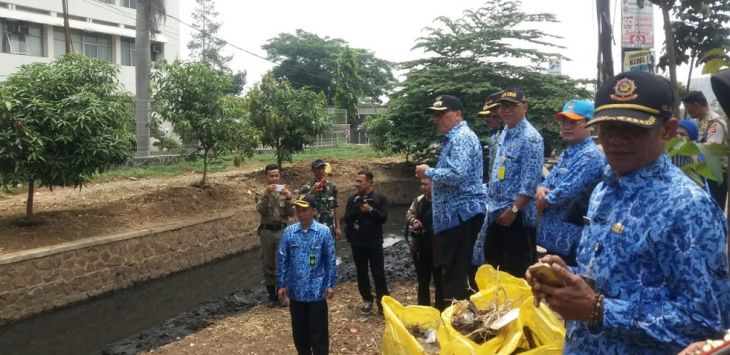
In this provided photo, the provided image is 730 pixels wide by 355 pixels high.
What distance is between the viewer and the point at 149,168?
1681 cm

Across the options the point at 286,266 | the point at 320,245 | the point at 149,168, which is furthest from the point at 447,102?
the point at 149,168

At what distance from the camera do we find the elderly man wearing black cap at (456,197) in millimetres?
4473

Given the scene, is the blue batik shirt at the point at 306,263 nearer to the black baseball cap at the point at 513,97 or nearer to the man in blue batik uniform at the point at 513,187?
the man in blue batik uniform at the point at 513,187

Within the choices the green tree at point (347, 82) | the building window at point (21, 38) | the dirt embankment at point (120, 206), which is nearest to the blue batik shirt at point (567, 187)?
the dirt embankment at point (120, 206)

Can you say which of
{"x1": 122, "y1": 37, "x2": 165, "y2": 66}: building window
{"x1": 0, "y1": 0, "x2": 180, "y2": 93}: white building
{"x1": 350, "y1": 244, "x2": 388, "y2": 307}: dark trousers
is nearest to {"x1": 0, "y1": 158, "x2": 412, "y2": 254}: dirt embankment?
{"x1": 350, "y1": 244, "x2": 388, "y2": 307}: dark trousers

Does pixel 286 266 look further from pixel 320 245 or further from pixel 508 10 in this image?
pixel 508 10

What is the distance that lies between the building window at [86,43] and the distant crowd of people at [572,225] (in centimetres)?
2321

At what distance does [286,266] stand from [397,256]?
5.97m

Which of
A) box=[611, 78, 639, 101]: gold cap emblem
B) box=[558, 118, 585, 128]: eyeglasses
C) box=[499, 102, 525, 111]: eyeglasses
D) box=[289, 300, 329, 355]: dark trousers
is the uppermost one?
box=[499, 102, 525, 111]: eyeglasses

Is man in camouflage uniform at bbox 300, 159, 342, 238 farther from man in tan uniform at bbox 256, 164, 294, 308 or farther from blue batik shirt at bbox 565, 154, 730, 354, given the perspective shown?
blue batik shirt at bbox 565, 154, 730, 354

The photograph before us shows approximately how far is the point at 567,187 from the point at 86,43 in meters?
28.7

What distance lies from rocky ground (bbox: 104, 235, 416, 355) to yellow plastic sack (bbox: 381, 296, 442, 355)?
4.70 ft

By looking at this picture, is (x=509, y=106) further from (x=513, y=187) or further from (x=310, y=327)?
(x=310, y=327)

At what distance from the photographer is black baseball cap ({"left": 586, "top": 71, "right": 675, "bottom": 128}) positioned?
5.60 feet
